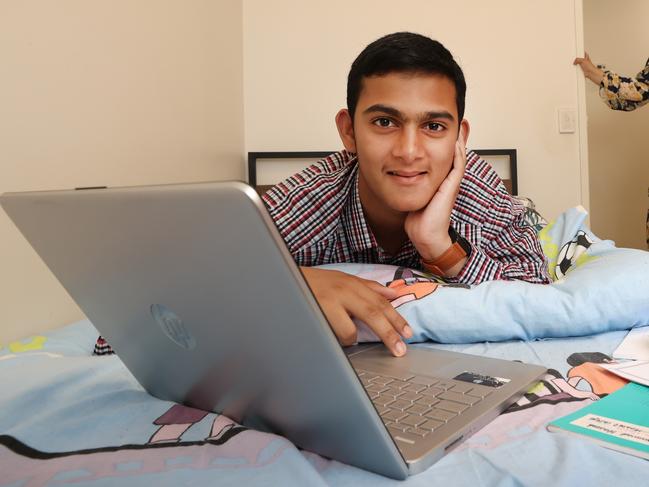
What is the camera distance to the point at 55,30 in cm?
113

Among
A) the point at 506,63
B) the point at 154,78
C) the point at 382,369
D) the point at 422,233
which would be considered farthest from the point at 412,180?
the point at 506,63

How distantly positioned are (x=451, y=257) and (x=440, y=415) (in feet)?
2.29

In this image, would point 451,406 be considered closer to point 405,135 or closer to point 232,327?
point 232,327

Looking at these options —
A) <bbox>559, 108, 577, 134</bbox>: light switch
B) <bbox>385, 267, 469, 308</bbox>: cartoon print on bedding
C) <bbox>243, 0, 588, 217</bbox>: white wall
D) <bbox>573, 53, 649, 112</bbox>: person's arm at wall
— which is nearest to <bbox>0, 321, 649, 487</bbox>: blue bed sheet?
<bbox>385, 267, 469, 308</bbox>: cartoon print on bedding

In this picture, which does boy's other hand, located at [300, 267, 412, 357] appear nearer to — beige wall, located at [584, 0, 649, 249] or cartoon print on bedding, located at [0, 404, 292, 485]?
cartoon print on bedding, located at [0, 404, 292, 485]

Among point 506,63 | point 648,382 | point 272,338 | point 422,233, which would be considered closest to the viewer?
point 272,338

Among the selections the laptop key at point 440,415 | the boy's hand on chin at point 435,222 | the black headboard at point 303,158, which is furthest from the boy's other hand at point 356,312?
the black headboard at point 303,158

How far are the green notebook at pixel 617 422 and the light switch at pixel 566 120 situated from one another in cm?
209

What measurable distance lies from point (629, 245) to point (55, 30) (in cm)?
365

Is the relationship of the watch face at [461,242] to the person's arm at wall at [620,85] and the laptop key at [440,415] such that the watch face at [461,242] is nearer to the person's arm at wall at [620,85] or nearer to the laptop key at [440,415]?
the laptop key at [440,415]

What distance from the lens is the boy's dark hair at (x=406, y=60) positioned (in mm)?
1062

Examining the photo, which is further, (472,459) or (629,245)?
(629,245)

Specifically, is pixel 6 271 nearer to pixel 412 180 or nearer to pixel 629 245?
pixel 412 180

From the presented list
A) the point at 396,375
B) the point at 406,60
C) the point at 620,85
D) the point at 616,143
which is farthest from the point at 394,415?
the point at 616,143
